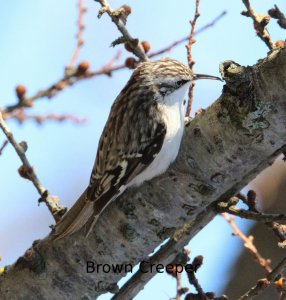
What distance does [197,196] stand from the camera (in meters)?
2.27

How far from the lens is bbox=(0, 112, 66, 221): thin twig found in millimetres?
2475

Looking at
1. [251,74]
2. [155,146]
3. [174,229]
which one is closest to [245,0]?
[251,74]

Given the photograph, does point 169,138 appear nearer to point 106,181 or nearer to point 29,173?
point 106,181

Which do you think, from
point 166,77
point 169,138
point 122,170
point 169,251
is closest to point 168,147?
point 169,138

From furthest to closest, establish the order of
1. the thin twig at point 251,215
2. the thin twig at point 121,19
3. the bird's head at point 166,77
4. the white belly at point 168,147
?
1. the bird's head at point 166,77
2. the thin twig at point 121,19
3. the white belly at point 168,147
4. the thin twig at point 251,215

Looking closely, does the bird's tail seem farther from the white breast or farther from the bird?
the white breast

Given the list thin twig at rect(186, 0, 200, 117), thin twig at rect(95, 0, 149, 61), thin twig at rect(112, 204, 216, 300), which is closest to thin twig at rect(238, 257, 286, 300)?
thin twig at rect(112, 204, 216, 300)

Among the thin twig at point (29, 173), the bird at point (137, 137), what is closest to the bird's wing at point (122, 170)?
the bird at point (137, 137)

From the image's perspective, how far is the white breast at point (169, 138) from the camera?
2410mm

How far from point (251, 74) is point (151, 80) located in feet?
2.84

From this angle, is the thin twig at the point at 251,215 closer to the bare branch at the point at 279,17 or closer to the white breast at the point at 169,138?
the white breast at the point at 169,138

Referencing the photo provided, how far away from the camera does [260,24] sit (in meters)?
2.43

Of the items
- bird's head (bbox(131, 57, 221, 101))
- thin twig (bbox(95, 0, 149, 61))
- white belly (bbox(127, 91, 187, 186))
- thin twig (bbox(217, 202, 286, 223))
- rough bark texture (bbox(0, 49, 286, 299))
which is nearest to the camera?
rough bark texture (bbox(0, 49, 286, 299))

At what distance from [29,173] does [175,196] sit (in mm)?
553
